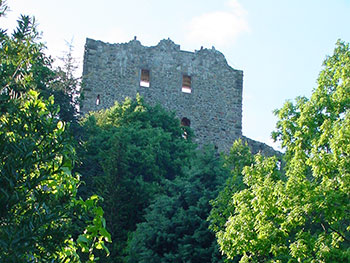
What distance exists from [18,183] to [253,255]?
7.68 m

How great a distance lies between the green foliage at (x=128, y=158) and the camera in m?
18.1

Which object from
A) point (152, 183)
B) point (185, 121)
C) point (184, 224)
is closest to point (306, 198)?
point (184, 224)

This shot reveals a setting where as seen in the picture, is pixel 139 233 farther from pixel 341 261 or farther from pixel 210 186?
pixel 341 261

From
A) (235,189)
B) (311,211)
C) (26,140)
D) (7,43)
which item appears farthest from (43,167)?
(235,189)

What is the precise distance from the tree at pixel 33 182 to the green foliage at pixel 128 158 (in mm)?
10708

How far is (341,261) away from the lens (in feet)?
35.5

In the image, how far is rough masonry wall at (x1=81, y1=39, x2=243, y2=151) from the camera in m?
28.0

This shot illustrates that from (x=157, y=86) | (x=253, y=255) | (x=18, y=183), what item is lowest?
(x=253, y=255)

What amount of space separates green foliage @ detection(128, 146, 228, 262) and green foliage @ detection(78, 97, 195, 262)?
126cm

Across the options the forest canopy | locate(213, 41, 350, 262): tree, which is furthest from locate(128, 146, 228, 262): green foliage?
locate(213, 41, 350, 262): tree

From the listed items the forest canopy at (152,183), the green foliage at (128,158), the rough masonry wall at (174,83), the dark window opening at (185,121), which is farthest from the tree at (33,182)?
the dark window opening at (185,121)

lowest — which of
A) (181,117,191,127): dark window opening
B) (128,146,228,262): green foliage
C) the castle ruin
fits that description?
(128,146,228,262): green foliage

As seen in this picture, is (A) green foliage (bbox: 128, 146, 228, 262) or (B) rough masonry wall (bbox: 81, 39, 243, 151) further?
(B) rough masonry wall (bbox: 81, 39, 243, 151)

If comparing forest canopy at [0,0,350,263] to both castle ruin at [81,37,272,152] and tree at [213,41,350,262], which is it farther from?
castle ruin at [81,37,272,152]
